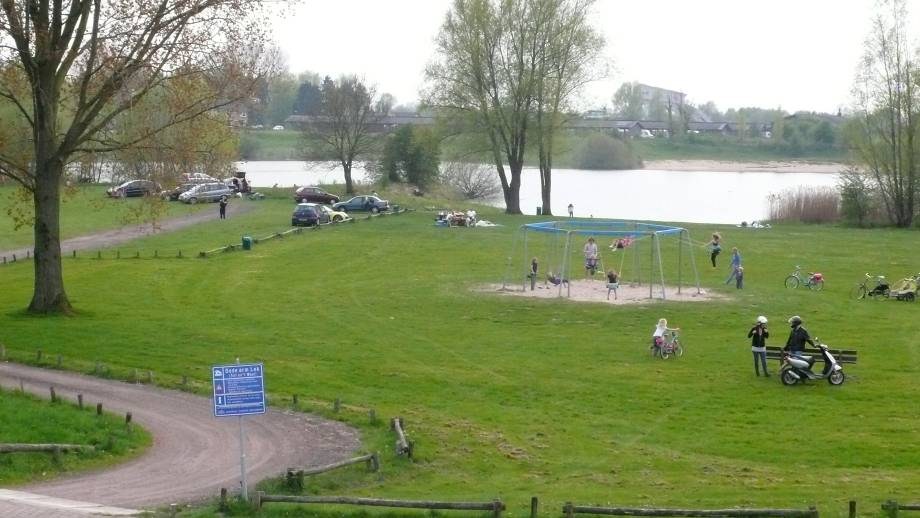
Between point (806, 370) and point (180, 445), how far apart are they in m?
14.0

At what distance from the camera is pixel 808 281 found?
41.6 m

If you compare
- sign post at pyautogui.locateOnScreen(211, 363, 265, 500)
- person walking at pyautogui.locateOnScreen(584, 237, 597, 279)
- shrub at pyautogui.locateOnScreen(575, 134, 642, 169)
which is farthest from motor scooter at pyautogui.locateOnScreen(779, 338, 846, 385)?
shrub at pyautogui.locateOnScreen(575, 134, 642, 169)

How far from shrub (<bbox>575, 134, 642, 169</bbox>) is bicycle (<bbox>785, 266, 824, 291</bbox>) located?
91.9 metres

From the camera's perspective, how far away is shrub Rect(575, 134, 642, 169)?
441ft

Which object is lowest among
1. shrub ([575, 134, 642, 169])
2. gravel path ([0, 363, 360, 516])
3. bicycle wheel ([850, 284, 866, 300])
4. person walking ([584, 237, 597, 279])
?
bicycle wheel ([850, 284, 866, 300])

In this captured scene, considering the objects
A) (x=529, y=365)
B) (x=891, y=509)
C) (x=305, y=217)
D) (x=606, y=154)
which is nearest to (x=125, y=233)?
(x=305, y=217)

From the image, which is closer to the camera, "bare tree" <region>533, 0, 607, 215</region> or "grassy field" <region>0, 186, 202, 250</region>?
"grassy field" <region>0, 186, 202, 250</region>

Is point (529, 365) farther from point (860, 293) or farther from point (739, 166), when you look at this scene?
point (739, 166)

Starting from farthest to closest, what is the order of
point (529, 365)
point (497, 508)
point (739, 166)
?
1. point (739, 166)
2. point (529, 365)
3. point (497, 508)

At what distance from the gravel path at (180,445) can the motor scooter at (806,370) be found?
34.5ft

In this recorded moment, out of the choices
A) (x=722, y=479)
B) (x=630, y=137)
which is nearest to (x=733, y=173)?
(x=630, y=137)

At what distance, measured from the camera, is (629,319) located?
3372 cm

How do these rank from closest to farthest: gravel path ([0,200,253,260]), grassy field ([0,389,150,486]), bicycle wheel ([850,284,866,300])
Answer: grassy field ([0,389,150,486])
bicycle wheel ([850,284,866,300])
gravel path ([0,200,253,260])

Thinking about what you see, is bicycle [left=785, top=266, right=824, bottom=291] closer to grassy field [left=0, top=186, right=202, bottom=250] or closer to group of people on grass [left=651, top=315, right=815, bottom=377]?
group of people on grass [left=651, top=315, right=815, bottom=377]
